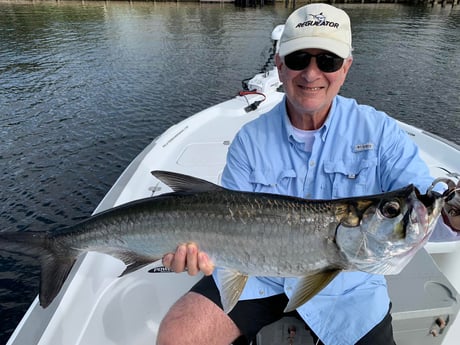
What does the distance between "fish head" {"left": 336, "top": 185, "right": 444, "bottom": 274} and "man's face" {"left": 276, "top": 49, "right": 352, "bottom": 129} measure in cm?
100

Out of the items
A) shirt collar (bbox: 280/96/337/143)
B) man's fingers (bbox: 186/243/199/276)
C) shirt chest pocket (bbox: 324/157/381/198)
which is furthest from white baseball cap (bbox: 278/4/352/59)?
man's fingers (bbox: 186/243/199/276)

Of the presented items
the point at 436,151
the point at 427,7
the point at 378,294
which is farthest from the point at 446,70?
the point at 427,7

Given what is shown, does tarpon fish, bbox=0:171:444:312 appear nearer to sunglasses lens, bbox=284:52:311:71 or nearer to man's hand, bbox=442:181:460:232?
man's hand, bbox=442:181:460:232

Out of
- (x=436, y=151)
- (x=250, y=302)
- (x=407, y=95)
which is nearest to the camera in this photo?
(x=250, y=302)

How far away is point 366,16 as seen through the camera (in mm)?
37844

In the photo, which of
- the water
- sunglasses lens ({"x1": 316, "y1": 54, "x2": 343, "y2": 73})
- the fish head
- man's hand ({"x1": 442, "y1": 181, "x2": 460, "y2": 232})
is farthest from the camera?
the water

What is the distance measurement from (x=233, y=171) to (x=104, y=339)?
1.76 m

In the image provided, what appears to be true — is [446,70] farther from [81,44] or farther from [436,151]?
[81,44]

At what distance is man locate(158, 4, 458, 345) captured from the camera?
2.53 metres

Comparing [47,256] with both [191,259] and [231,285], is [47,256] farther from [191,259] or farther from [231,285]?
[231,285]

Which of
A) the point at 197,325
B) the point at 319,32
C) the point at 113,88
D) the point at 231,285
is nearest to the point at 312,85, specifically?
the point at 319,32

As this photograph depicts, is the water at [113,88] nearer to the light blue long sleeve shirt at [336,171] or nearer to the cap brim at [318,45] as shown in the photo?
the light blue long sleeve shirt at [336,171]

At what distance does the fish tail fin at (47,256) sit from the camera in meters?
2.64

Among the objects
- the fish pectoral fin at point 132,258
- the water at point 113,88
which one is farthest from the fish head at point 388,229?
the water at point 113,88
